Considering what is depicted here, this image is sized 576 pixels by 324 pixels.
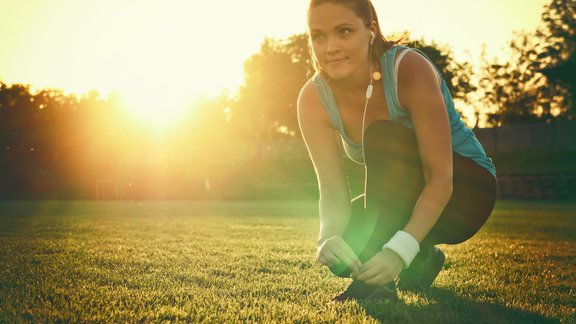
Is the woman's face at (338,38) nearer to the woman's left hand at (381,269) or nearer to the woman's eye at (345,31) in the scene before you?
the woman's eye at (345,31)

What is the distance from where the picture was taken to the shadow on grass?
9.66 feet

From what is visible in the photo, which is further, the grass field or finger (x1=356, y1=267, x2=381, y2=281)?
the grass field

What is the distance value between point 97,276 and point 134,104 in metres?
55.5

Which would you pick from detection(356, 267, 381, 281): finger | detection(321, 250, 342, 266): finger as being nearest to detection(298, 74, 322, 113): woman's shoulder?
detection(321, 250, 342, 266): finger

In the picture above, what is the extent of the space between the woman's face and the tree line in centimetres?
2339

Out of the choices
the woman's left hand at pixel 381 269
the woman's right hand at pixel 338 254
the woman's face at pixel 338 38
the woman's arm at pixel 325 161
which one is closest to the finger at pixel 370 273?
the woman's left hand at pixel 381 269

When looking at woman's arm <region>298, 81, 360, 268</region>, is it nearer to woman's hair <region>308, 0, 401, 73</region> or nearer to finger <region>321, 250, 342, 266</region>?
finger <region>321, 250, 342, 266</region>

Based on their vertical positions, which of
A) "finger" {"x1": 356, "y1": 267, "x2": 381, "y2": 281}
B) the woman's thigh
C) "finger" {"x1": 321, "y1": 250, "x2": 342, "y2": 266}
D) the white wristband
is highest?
the woman's thigh

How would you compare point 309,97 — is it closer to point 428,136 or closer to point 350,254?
point 428,136

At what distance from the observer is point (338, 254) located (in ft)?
9.99

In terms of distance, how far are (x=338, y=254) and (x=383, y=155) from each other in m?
0.80

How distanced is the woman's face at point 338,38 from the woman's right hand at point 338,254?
1.03 metres

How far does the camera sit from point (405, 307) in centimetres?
328

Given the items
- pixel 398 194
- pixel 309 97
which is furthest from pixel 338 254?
pixel 309 97
